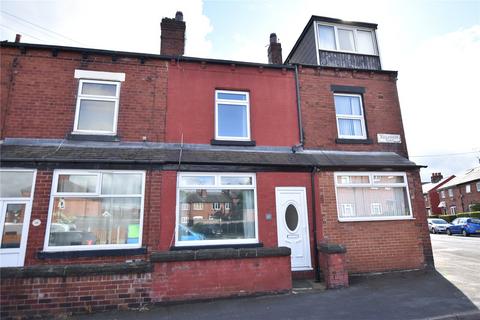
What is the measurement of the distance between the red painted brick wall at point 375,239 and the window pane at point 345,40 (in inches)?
212

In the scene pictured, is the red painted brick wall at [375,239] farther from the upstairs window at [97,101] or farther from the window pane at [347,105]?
the upstairs window at [97,101]

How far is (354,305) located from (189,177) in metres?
4.68

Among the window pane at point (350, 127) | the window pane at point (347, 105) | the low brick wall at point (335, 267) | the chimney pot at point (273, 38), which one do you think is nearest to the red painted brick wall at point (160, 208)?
the low brick wall at point (335, 267)

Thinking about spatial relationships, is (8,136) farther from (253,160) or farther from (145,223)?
(253,160)

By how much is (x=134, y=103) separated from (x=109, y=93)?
82 cm

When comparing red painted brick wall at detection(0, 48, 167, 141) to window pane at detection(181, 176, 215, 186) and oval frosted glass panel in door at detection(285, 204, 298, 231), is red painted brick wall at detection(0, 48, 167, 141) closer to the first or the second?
window pane at detection(181, 176, 215, 186)

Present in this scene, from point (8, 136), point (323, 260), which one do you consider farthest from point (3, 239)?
point (323, 260)

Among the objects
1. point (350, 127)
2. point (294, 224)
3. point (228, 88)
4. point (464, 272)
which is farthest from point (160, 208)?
point (464, 272)

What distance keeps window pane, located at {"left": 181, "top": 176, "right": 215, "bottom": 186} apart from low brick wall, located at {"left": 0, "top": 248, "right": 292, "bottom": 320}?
2.14 metres

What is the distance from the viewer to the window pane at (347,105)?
9.36 m

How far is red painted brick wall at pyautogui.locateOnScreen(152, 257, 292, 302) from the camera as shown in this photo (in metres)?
5.36

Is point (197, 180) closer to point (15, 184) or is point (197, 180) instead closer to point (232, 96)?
point (232, 96)

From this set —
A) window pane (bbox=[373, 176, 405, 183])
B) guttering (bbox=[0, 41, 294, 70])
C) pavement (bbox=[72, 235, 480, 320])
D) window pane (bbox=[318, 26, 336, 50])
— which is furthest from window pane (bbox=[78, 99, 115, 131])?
window pane (bbox=[373, 176, 405, 183])

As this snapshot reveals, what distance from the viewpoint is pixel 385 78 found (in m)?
9.80
